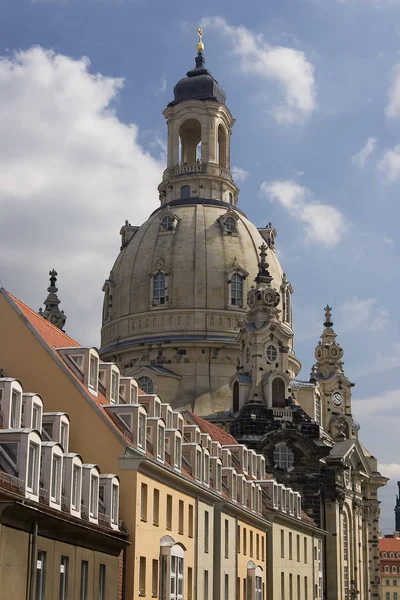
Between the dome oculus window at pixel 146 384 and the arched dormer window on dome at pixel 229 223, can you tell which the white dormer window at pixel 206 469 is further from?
the arched dormer window on dome at pixel 229 223

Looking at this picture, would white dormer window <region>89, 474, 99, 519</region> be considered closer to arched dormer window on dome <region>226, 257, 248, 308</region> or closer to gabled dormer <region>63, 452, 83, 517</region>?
gabled dormer <region>63, 452, 83, 517</region>

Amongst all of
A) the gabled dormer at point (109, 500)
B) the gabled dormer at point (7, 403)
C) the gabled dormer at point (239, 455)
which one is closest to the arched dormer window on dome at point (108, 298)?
the gabled dormer at point (239, 455)

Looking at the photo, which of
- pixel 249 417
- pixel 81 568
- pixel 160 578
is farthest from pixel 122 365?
pixel 81 568

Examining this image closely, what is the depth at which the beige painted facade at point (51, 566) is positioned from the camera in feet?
86.8

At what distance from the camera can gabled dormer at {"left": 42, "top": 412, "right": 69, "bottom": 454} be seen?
3347cm

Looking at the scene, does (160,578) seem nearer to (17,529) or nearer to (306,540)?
(17,529)

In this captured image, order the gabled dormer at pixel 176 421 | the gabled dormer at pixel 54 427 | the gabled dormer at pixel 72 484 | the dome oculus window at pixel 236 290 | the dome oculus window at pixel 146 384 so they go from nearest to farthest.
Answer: the gabled dormer at pixel 72 484
the gabled dormer at pixel 54 427
the gabled dormer at pixel 176 421
the dome oculus window at pixel 146 384
the dome oculus window at pixel 236 290

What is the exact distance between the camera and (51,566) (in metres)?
29.4

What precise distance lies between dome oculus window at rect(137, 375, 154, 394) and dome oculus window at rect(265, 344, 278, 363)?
34.1 feet

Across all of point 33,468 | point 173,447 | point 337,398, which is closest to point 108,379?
point 173,447

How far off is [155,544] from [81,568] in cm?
704

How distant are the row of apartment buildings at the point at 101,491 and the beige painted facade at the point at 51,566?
29 mm

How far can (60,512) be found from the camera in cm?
2964

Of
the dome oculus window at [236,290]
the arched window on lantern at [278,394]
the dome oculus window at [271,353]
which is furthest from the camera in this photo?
the dome oculus window at [236,290]
